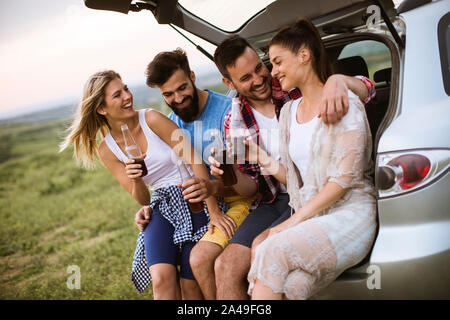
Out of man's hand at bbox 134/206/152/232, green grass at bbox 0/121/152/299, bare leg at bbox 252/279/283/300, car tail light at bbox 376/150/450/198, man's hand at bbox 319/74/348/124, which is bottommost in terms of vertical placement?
green grass at bbox 0/121/152/299

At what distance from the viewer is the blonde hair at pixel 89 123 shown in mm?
2691

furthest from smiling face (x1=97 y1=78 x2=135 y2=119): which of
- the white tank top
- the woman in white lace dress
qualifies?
the woman in white lace dress

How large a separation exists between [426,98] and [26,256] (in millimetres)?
6074

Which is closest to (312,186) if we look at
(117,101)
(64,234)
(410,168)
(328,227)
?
(328,227)

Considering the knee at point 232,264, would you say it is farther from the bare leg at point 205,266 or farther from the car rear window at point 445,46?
the car rear window at point 445,46

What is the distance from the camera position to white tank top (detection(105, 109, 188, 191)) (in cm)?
268

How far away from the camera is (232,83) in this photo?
8.94 feet

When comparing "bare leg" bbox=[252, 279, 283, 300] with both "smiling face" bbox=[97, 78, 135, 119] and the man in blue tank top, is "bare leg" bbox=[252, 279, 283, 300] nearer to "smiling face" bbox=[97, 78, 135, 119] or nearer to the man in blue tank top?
the man in blue tank top

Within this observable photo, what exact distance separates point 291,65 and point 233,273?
1.16m

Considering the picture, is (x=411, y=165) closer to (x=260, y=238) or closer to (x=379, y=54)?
(x=260, y=238)

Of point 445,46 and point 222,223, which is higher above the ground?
point 445,46

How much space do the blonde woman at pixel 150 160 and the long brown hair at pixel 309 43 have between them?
94cm

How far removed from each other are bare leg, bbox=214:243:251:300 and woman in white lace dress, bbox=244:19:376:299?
0.24 metres

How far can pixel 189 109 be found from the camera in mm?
2766
